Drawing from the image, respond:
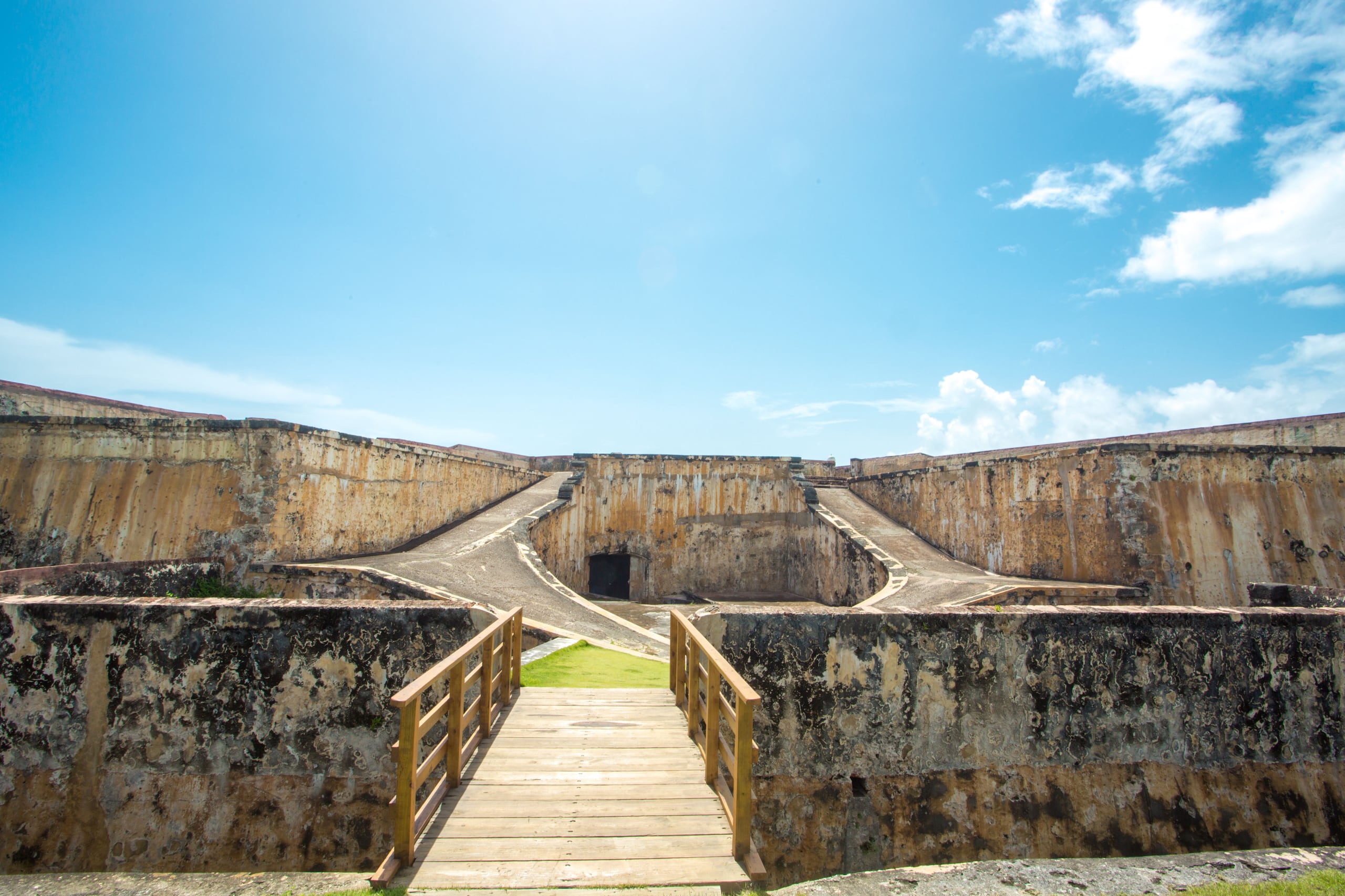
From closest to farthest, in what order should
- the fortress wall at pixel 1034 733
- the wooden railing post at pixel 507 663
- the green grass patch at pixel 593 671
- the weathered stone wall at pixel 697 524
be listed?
the fortress wall at pixel 1034 733 → the wooden railing post at pixel 507 663 → the green grass patch at pixel 593 671 → the weathered stone wall at pixel 697 524

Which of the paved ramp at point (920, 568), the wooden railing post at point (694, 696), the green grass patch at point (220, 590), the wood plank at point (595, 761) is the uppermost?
the paved ramp at point (920, 568)

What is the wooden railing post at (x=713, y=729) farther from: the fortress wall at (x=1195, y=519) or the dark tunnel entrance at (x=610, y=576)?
the dark tunnel entrance at (x=610, y=576)

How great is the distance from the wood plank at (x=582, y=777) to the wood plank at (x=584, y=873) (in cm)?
76

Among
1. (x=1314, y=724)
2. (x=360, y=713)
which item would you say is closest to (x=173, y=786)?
(x=360, y=713)

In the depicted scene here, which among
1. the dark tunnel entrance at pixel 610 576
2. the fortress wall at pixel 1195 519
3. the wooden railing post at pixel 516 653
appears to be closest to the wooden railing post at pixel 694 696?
the wooden railing post at pixel 516 653

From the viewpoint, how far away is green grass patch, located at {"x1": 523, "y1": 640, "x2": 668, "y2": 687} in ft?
20.0

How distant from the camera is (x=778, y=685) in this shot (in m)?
4.80

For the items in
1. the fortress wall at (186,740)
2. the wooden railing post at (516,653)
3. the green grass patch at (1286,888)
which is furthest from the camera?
the wooden railing post at (516,653)

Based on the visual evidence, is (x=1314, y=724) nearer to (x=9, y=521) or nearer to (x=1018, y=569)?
(x=1018, y=569)

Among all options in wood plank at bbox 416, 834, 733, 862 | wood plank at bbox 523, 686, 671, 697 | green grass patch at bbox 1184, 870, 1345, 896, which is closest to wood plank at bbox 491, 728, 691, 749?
wood plank at bbox 523, 686, 671, 697

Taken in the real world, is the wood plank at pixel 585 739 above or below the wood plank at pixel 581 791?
above

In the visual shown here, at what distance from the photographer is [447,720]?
416cm

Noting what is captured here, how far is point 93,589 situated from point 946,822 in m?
10.2

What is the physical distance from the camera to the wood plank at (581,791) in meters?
3.71
